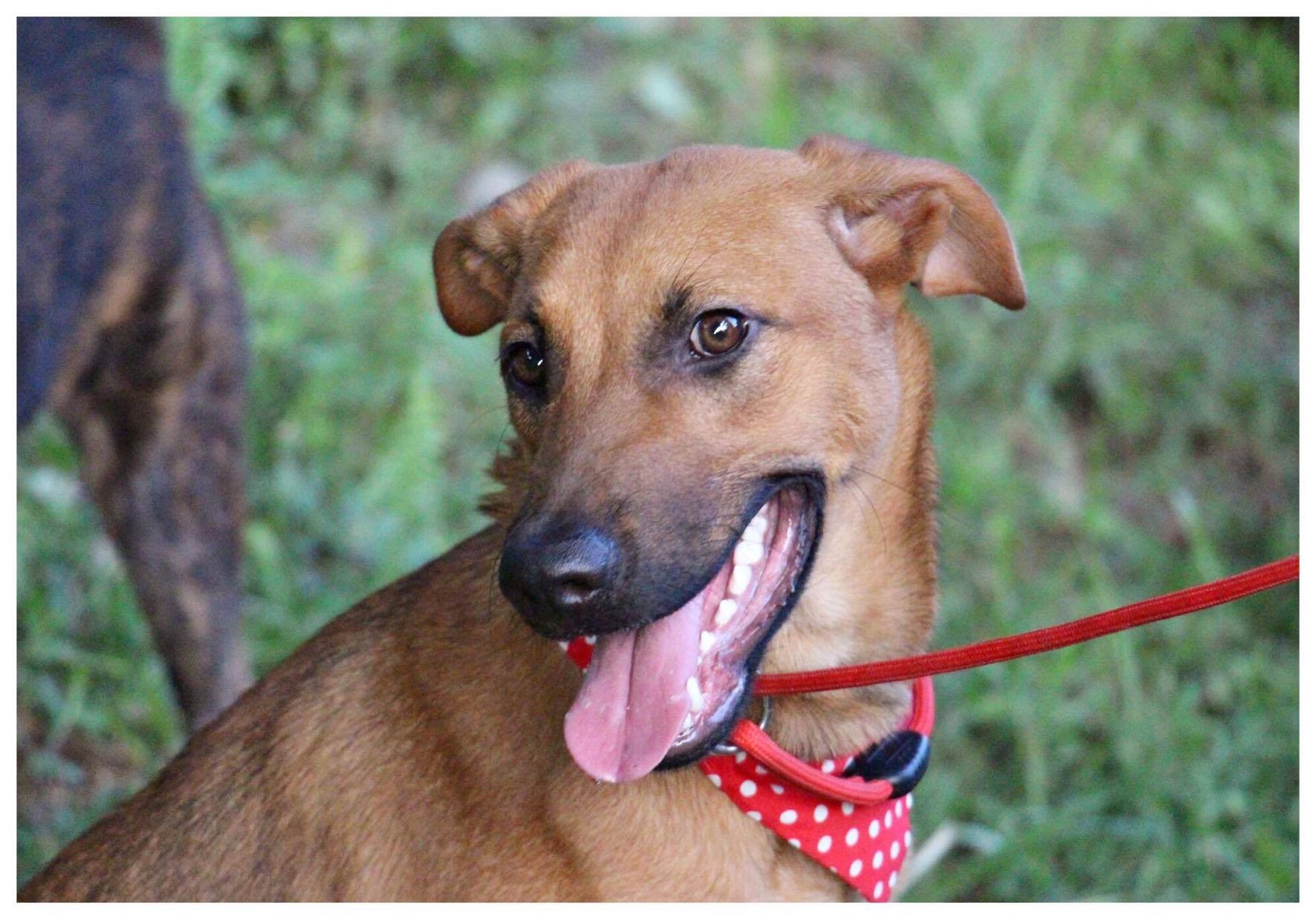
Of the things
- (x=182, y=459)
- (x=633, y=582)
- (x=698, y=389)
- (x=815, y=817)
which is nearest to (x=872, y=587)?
(x=815, y=817)

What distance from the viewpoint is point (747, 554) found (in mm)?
2375

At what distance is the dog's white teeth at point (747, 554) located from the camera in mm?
2361

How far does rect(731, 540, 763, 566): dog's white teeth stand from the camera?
2361 mm

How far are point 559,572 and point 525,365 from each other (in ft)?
1.81

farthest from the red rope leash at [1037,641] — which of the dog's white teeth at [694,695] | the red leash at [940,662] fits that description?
the dog's white teeth at [694,695]

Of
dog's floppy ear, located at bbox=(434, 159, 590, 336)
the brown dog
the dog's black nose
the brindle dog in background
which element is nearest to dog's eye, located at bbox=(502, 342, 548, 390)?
the brown dog

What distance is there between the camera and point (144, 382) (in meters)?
4.06

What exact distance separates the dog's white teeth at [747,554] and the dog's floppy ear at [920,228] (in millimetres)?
538

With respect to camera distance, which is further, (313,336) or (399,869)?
(313,336)

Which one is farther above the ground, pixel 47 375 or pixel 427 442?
pixel 47 375
